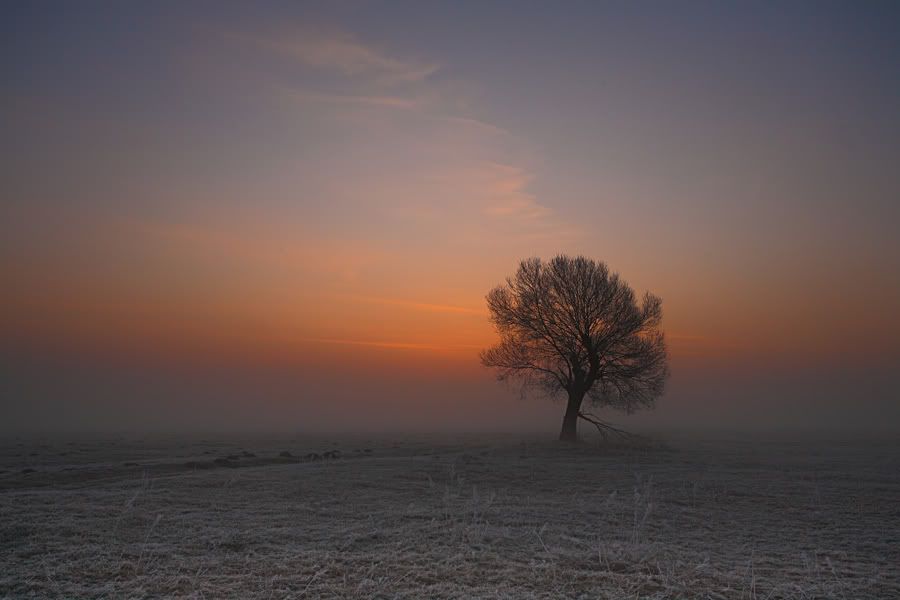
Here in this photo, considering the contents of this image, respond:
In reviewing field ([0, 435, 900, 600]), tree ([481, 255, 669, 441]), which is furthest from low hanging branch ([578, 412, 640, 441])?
field ([0, 435, 900, 600])

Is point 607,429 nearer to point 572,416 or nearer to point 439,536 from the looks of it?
point 572,416

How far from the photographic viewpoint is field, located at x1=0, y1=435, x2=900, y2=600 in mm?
7312

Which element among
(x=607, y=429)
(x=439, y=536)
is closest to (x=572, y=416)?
(x=607, y=429)

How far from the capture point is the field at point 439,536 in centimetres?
731

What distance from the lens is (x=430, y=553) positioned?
8664 millimetres

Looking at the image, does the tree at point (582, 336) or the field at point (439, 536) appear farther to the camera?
the tree at point (582, 336)

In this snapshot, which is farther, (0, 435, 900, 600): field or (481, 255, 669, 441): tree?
(481, 255, 669, 441): tree

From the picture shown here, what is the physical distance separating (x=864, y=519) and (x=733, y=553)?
5.99 m

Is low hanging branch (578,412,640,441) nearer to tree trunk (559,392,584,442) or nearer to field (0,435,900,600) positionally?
tree trunk (559,392,584,442)

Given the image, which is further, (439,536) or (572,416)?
(572,416)

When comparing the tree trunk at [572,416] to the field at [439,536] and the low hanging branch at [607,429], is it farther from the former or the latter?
the field at [439,536]

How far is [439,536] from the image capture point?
993cm

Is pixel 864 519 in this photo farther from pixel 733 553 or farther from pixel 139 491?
pixel 139 491

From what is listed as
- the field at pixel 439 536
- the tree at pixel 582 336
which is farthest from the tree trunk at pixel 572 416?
the field at pixel 439 536
